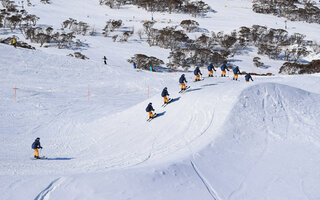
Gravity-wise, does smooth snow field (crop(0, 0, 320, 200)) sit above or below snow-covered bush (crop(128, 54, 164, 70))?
below

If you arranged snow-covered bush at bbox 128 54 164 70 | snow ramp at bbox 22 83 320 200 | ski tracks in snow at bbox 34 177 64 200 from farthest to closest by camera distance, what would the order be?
snow-covered bush at bbox 128 54 164 70 < snow ramp at bbox 22 83 320 200 < ski tracks in snow at bbox 34 177 64 200

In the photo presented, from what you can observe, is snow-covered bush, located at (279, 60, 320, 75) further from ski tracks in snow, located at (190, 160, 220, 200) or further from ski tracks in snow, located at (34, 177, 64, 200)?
ski tracks in snow, located at (34, 177, 64, 200)

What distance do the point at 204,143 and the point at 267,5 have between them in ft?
300

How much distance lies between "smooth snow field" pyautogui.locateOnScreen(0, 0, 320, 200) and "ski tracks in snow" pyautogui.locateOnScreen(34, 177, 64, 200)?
0.11 feet

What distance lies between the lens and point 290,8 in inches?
3295

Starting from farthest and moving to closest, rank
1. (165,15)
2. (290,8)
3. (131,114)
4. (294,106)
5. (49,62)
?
(290,8) → (165,15) → (49,62) → (131,114) → (294,106)

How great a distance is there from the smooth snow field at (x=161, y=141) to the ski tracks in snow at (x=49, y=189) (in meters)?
0.03

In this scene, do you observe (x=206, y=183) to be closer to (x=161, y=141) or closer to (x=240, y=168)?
(x=240, y=168)

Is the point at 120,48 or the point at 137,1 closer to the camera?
the point at 120,48

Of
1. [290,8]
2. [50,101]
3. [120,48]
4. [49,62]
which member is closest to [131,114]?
[50,101]

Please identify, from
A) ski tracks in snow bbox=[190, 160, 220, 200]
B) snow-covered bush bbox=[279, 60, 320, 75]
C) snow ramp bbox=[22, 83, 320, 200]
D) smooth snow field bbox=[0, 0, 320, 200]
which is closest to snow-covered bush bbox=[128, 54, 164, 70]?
smooth snow field bbox=[0, 0, 320, 200]

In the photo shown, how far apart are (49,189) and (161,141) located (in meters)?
5.80

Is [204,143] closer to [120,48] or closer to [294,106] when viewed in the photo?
[294,106]

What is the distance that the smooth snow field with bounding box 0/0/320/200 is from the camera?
327 inches
